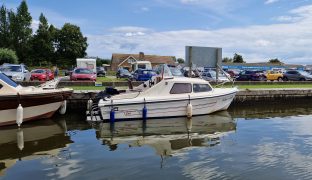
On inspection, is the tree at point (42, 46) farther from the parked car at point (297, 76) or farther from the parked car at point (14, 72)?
the parked car at point (297, 76)

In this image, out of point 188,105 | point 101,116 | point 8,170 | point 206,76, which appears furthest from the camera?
point 206,76

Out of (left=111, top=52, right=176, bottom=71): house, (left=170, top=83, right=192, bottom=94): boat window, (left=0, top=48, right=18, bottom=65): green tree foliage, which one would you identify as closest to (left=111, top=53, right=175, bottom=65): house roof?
(left=111, top=52, right=176, bottom=71): house

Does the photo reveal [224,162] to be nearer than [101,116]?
Yes

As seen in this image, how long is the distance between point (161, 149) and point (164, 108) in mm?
5040

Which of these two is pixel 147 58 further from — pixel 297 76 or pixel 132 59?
pixel 297 76

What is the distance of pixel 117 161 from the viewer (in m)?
9.99

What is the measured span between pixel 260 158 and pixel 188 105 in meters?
6.69

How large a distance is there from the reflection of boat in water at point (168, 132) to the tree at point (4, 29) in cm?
8234

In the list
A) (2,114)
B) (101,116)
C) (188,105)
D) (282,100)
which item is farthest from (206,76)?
(2,114)

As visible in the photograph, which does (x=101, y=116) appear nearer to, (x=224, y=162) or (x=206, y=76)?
(x=224, y=162)

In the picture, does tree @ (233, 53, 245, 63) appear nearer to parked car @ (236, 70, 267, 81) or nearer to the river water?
parked car @ (236, 70, 267, 81)

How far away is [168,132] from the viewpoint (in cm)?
1406

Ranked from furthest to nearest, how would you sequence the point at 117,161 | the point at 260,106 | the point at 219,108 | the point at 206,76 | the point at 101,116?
the point at 206,76, the point at 260,106, the point at 219,108, the point at 101,116, the point at 117,161

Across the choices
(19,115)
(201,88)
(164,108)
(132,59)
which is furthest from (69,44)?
(19,115)
